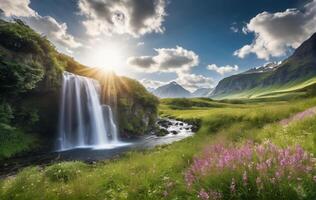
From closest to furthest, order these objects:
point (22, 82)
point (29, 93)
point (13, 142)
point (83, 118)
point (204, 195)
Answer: point (204, 195), point (22, 82), point (13, 142), point (29, 93), point (83, 118)

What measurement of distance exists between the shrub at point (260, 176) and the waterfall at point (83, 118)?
103 feet

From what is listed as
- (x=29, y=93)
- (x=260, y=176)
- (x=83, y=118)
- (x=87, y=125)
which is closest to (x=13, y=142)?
(x=29, y=93)

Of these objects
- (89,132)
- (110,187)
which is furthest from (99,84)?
(110,187)

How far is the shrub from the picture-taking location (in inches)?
175

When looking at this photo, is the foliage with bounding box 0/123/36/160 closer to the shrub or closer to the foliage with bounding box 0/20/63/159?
the foliage with bounding box 0/20/63/159

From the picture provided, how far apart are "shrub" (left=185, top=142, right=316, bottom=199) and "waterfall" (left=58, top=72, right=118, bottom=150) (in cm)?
3137

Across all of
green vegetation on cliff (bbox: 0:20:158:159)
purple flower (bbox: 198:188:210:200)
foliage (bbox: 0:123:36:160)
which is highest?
green vegetation on cliff (bbox: 0:20:158:159)

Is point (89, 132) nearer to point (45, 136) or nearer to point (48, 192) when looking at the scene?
point (45, 136)

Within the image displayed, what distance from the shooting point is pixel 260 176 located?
4.64 meters

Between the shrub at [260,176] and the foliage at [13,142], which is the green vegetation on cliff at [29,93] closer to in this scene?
the foliage at [13,142]

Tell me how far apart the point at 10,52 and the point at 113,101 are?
22668mm

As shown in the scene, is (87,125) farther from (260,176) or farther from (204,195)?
(260,176)

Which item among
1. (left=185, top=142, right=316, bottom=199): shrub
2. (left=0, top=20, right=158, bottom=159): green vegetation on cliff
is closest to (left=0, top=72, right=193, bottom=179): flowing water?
(left=0, top=20, right=158, bottom=159): green vegetation on cliff

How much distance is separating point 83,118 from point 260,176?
37.7 meters
